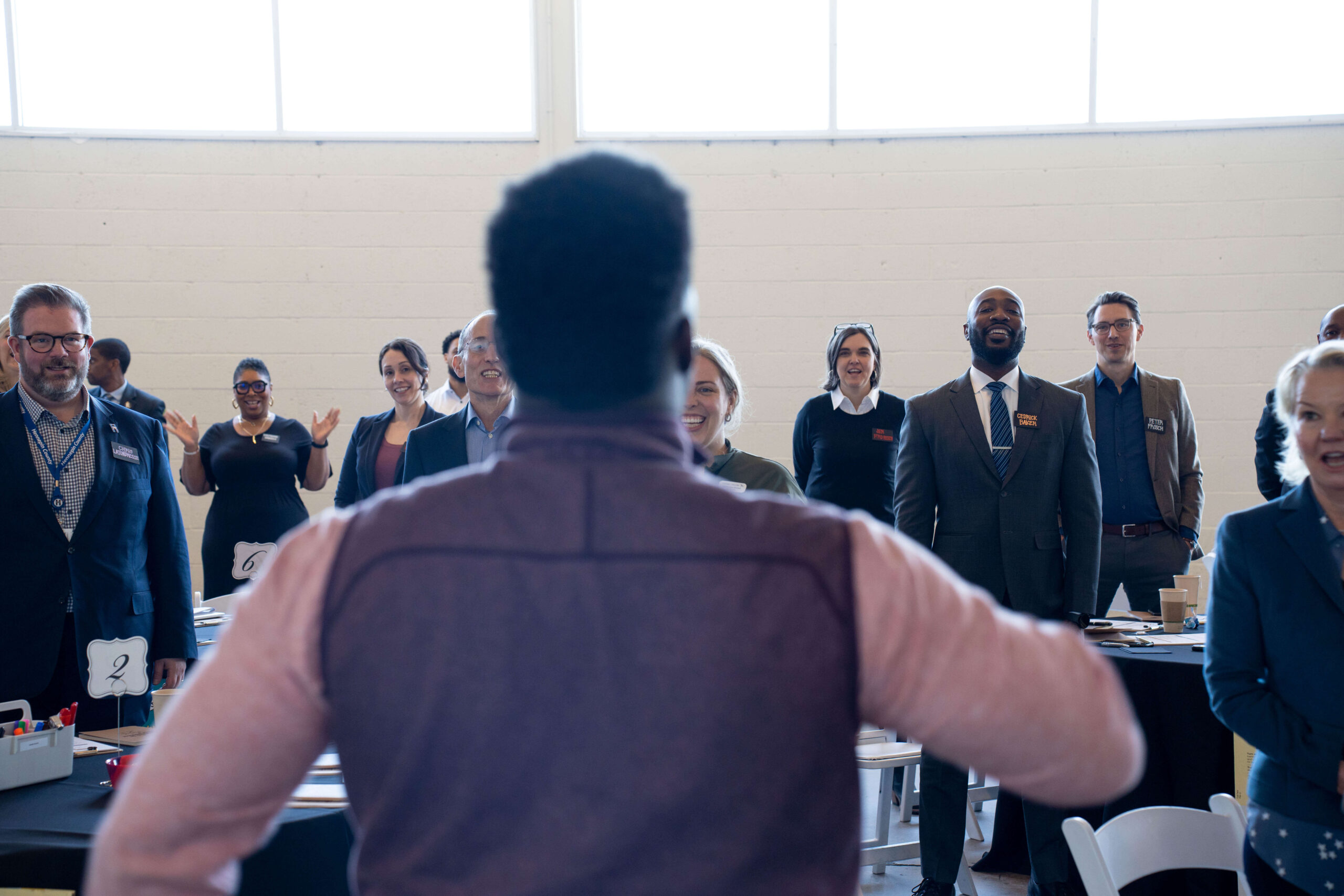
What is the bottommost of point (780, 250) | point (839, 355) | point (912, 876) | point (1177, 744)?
point (912, 876)

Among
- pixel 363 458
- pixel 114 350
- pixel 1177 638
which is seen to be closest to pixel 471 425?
pixel 363 458

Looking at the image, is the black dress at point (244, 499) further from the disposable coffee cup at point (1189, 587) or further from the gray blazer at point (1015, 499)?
the disposable coffee cup at point (1189, 587)

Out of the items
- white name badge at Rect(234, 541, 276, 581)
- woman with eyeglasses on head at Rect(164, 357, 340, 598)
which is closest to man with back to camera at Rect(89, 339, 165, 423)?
woman with eyeglasses on head at Rect(164, 357, 340, 598)

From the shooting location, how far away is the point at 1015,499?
2.86m

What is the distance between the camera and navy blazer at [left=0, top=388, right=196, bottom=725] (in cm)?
212

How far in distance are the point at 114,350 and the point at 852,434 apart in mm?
3390

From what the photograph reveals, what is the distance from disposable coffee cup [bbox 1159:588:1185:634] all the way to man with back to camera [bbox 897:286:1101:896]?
19 centimetres

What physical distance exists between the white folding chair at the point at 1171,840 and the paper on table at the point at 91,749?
1711mm

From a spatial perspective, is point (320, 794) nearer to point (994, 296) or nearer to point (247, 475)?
point (994, 296)

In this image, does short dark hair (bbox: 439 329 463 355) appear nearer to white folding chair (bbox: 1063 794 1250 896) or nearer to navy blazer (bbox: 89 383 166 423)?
navy blazer (bbox: 89 383 166 423)

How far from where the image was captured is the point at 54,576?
2168 millimetres

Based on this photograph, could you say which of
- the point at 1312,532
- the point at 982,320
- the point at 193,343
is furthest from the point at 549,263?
the point at 193,343

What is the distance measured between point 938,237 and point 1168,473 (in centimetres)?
190

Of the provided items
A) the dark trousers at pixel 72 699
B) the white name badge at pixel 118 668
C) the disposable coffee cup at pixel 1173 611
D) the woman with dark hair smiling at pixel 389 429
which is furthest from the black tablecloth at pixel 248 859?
the disposable coffee cup at pixel 1173 611
